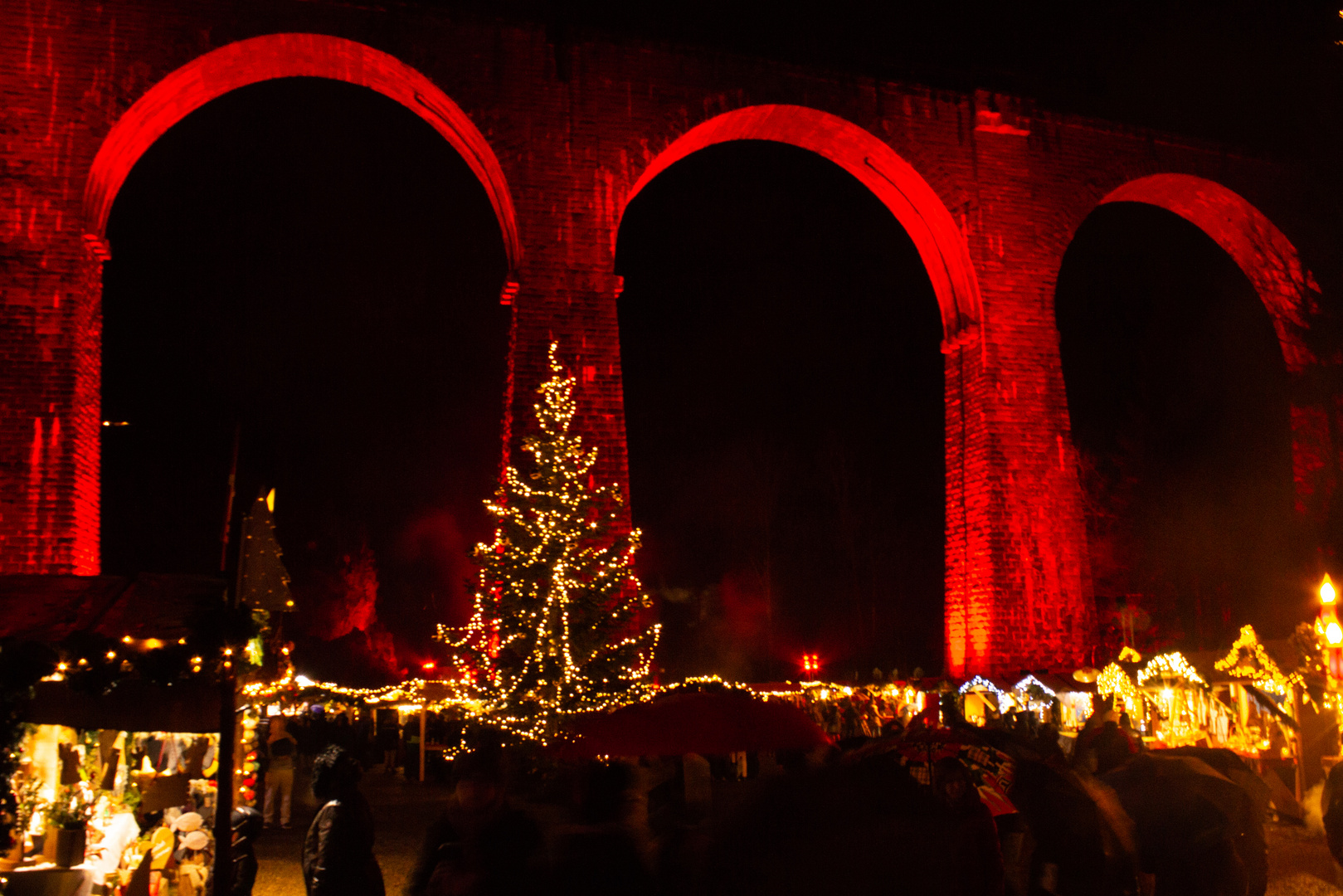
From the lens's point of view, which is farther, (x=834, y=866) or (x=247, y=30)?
(x=247, y=30)

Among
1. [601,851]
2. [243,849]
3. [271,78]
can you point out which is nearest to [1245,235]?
[271,78]

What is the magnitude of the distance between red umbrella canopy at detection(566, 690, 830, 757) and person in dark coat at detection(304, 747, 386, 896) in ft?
3.82

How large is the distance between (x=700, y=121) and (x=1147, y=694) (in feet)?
33.2

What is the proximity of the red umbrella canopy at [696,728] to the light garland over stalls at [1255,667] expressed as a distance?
9.95 meters

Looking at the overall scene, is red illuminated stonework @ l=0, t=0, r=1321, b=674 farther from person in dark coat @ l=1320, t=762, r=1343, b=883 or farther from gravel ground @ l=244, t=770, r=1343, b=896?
person in dark coat @ l=1320, t=762, r=1343, b=883

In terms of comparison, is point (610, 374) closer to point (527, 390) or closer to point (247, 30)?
point (527, 390)

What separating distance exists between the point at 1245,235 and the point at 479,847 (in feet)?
60.6

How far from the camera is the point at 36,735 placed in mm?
7965

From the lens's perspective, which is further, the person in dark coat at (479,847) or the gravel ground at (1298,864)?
the gravel ground at (1298,864)

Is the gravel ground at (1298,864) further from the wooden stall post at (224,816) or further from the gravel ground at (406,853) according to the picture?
the wooden stall post at (224,816)

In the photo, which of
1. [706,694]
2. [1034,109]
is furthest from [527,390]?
[1034,109]

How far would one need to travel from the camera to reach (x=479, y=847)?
181 inches

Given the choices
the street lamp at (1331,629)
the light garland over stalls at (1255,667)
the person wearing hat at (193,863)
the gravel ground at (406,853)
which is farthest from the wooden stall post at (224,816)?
the light garland over stalls at (1255,667)

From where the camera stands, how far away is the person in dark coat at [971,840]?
4.72m
